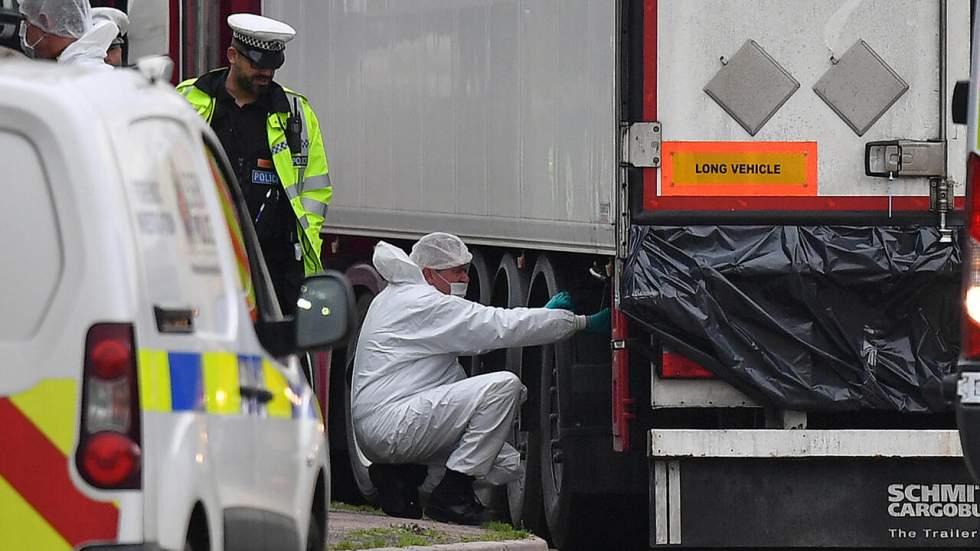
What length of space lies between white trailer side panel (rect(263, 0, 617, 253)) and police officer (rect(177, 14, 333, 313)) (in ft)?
3.09

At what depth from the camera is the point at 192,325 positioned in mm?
4660

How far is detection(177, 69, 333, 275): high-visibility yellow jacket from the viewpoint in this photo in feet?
31.4

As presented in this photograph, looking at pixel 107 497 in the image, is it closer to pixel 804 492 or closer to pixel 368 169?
pixel 804 492

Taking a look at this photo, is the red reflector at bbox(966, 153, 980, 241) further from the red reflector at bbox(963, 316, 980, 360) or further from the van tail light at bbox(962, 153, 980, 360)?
the red reflector at bbox(963, 316, 980, 360)

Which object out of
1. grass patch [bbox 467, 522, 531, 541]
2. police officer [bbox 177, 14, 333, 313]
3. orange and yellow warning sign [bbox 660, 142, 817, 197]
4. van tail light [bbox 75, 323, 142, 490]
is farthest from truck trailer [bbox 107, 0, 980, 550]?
van tail light [bbox 75, 323, 142, 490]

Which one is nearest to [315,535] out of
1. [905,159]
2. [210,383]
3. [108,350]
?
[210,383]

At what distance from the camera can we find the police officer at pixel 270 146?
9.55 metres

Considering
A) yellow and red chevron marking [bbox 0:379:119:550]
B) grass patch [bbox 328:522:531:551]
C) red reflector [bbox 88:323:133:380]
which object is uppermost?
red reflector [bbox 88:323:133:380]

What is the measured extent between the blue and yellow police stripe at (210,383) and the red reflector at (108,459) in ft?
0.27

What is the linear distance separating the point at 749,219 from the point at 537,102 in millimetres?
1356

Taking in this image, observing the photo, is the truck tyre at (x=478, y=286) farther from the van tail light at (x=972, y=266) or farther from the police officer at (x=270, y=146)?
the van tail light at (x=972, y=266)

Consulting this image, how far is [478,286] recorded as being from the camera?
11406mm

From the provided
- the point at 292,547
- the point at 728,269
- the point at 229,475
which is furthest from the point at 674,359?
the point at 229,475

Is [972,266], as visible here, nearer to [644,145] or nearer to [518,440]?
[644,145]
